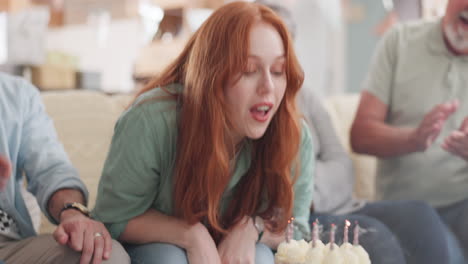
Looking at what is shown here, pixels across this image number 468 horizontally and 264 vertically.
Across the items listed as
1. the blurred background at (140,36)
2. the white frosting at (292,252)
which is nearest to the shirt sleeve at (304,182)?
the white frosting at (292,252)

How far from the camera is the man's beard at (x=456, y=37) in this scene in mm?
1013

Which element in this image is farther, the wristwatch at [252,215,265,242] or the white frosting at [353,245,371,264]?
the wristwatch at [252,215,265,242]

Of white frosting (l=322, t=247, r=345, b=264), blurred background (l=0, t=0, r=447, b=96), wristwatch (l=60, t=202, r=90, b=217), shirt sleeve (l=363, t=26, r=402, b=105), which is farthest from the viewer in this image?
blurred background (l=0, t=0, r=447, b=96)

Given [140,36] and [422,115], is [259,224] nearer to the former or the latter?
[422,115]

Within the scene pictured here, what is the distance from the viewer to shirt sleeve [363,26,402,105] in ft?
3.75

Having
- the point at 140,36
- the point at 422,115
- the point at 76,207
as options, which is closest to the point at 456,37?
the point at 422,115

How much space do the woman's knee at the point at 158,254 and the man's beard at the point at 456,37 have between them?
26.3 inches

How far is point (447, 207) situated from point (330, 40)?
1089mm

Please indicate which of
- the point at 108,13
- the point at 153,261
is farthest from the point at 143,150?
the point at 108,13

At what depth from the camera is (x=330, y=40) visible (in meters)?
2.00

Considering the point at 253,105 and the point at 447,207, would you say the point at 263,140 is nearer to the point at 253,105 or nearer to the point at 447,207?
the point at 253,105

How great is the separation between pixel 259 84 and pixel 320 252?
0.74 ft

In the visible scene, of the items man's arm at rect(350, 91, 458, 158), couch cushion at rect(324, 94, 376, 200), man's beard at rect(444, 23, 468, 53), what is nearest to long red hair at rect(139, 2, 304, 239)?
man's arm at rect(350, 91, 458, 158)

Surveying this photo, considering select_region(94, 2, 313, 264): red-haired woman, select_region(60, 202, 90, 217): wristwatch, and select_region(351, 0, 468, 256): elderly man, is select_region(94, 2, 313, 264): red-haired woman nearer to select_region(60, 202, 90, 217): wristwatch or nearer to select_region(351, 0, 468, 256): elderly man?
select_region(60, 202, 90, 217): wristwatch
